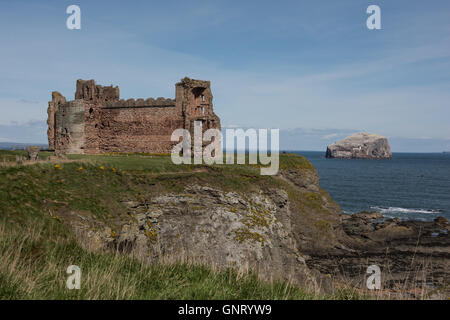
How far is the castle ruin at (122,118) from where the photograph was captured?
36.0 meters

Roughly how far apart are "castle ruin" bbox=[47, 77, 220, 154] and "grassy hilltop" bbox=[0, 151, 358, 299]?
11.6 m

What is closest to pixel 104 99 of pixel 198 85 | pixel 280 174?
pixel 198 85

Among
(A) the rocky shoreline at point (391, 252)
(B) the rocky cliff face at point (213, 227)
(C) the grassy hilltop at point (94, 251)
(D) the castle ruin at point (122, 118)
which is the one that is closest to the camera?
(C) the grassy hilltop at point (94, 251)

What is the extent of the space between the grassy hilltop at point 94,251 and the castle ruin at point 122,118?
1158 cm

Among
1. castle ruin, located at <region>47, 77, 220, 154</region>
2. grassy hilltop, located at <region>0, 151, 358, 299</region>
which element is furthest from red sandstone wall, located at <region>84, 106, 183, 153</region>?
grassy hilltop, located at <region>0, 151, 358, 299</region>

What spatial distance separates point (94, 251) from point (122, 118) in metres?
31.5

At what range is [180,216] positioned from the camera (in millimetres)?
21031

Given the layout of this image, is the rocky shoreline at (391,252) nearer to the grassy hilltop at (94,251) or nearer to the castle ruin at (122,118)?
the grassy hilltop at (94,251)

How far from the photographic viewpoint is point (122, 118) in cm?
3872

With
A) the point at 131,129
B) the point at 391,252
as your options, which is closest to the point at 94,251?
the point at 131,129

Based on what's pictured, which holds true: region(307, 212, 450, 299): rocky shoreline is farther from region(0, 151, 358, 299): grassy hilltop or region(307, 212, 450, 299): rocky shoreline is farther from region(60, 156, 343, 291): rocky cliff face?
region(0, 151, 358, 299): grassy hilltop

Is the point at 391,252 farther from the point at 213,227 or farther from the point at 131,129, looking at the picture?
the point at 131,129

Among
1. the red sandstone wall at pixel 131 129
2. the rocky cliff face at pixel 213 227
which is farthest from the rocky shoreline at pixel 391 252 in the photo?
the red sandstone wall at pixel 131 129

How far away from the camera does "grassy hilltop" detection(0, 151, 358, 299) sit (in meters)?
6.64
